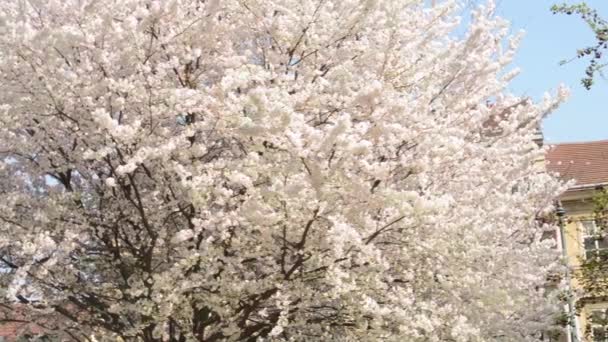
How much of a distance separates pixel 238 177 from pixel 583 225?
16773 mm

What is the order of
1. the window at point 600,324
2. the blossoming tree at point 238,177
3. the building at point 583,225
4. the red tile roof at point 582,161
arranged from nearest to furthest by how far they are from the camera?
1. the blossoming tree at point 238,177
2. the window at point 600,324
3. the building at point 583,225
4. the red tile roof at point 582,161

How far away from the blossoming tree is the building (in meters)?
2.08

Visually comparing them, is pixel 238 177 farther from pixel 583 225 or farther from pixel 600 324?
pixel 583 225

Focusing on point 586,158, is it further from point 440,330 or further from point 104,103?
point 104,103

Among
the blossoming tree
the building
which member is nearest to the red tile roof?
the building

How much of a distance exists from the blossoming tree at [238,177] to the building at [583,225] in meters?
2.08

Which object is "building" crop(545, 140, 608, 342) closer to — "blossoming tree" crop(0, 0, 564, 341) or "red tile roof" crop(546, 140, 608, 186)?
"red tile roof" crop(546, 140, 608, 186)

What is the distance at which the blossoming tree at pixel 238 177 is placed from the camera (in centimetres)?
743

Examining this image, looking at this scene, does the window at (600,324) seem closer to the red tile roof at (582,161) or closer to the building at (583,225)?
the building at (583,225)

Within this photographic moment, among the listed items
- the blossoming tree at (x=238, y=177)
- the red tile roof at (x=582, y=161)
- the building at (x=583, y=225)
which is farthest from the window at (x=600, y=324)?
the red tile roof at (x=582, y=161)

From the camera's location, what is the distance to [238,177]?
7.15 metres

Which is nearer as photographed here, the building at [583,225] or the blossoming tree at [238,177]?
the blossoming tree at [238,177]

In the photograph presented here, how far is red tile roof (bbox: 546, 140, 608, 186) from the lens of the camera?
75.3 ft

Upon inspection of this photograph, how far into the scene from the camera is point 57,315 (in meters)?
9.95
